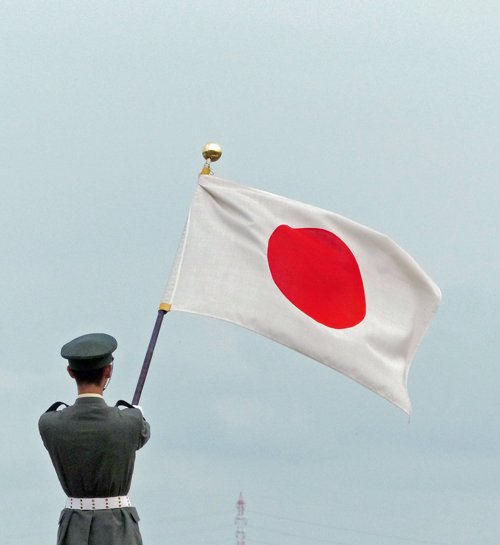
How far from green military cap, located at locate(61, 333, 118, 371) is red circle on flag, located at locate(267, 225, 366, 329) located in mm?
3222

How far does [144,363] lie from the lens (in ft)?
34.9

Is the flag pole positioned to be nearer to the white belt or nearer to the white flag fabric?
the white flag fabric

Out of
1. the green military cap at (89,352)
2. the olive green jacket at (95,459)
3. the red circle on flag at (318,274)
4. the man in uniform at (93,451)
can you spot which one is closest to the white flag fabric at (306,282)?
the red circle on flag at (318,274)

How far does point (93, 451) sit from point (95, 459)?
0.07 meters

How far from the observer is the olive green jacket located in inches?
373

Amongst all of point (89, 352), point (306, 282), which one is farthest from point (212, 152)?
point (89, 352)

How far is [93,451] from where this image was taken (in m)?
9.46

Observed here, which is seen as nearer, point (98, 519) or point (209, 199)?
point (98, 519)

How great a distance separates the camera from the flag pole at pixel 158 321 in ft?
34.0

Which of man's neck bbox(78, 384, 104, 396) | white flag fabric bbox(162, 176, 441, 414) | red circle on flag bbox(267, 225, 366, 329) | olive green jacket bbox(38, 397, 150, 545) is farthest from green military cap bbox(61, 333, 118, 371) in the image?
red circle on flag bbox(267, 225, 366, 329)

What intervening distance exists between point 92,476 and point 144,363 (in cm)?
135

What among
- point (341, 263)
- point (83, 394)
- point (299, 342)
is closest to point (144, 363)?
point (83, 394)

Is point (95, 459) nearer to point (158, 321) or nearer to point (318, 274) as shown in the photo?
point (158, 321)

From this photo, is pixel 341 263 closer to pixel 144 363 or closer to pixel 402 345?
pixel 402 345
